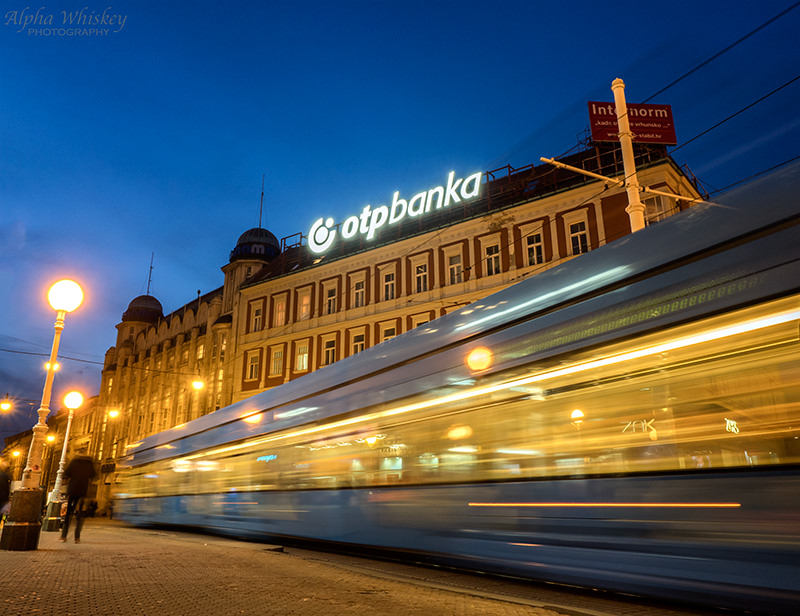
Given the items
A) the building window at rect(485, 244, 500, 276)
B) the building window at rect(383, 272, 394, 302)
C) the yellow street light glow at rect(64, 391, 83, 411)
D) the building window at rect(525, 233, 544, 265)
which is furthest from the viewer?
the building window at rect(383, 272, 394, 302)

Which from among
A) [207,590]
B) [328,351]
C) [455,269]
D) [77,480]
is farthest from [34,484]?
[328,351]

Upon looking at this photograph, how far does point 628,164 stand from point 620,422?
714 centimetres

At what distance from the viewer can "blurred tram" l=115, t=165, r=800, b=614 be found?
4.29 metres

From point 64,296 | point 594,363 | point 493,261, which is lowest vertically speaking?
point 594,363

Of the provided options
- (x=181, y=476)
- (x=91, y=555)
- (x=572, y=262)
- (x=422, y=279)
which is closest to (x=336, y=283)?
(x=422, y=279)

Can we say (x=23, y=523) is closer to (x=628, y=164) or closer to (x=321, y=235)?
(x=628, y=164)

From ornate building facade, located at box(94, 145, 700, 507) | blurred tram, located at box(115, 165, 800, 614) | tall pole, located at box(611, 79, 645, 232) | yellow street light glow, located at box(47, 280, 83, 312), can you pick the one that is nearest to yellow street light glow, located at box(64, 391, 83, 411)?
ornate building facade, located at box(94, 145, 700, 507)

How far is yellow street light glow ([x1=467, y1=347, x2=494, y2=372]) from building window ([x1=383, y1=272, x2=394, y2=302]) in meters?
24.7

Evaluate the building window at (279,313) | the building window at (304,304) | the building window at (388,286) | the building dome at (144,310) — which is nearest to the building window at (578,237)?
the building window at (388,286)

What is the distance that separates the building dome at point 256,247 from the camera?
141 feet

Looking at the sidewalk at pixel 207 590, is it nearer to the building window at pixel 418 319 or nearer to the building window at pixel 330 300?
the building window at pixel 418 319

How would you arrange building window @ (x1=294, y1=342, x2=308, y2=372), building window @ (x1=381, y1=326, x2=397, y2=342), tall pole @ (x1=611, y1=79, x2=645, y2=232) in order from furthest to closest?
building window @ (x1=294, y1=342, x2=308, y2=372), building window @ (x1=381, y1=326, x2=397, y2=342), tall pole @ (x1=611, y1=79, x2=645, y2=232)

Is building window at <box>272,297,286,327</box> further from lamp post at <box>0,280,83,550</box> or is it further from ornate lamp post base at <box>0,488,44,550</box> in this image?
ornate lamp post base at <box>0,488,44,550</box>

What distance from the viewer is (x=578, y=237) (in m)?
25.8
